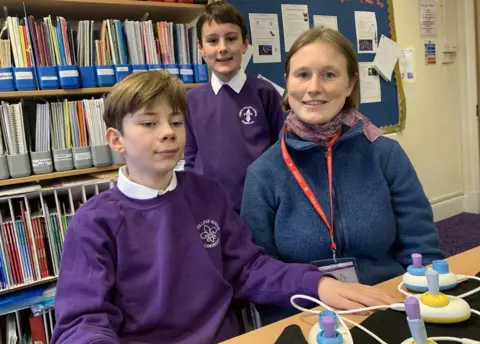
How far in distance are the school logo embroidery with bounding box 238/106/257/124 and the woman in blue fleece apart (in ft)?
2.09

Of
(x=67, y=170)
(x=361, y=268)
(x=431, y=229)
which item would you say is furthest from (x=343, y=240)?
(x=67, y=170)

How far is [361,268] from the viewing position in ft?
4.01

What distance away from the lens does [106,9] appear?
2.21 meters

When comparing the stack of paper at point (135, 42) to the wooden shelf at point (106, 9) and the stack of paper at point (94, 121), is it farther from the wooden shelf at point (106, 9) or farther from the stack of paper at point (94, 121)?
the stack of paper at point (94, 121)

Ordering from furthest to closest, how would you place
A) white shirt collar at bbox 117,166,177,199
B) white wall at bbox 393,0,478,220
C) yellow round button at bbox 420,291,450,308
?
white wall at bbox 393,0,478,220, white shirt collar at bbox 117,166,177,199, yellow round button at bbox 420,291,450,308

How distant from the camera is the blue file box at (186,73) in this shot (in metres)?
2.32

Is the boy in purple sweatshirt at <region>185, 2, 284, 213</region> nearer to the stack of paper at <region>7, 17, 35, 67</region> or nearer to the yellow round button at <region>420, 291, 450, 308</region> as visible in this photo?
the stack of paper at <region>7, 17, 35, 67</region>

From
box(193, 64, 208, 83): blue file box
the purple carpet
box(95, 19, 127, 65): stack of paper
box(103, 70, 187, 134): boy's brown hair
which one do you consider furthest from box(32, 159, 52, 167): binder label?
the purple carpet

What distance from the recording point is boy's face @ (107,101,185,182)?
104cm

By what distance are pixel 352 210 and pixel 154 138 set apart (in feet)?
1.92

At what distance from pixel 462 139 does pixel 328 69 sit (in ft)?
11.7

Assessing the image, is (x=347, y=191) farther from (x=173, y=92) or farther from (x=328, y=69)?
(x=173, y=92)

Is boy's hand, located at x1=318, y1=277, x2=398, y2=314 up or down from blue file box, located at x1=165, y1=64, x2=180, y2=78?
down

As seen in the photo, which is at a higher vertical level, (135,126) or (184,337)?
(135,126)
